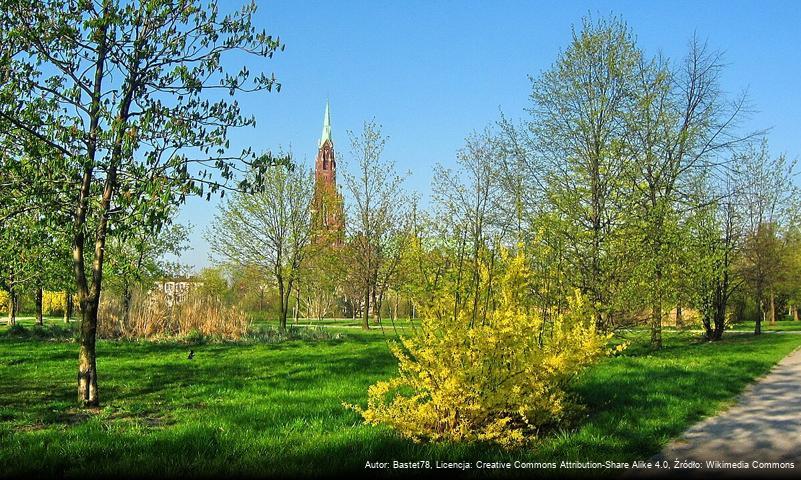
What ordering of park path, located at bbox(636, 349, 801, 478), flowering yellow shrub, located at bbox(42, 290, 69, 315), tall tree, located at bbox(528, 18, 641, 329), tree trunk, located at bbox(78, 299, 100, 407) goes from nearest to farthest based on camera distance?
park path, located at bbox(636, 349, 801, 478)
tree trunk, located at bbox(78, 299, 100, 407)
tall tree, located at bbox(528, 18, 641, 329)
flowering yellow shrub, located at bbox(42, 290, 69, 315)

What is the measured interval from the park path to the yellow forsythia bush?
1243 millimetres

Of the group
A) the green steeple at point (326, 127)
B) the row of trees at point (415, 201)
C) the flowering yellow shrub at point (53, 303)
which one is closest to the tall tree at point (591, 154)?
the row of trees at point (415, 201)

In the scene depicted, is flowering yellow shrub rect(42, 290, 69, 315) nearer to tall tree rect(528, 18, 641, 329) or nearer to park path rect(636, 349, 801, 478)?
tall tree rect(528, 18, 641, 329)

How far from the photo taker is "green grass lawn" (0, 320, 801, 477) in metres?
4.93

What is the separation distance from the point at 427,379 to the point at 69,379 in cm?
776

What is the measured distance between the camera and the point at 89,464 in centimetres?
477

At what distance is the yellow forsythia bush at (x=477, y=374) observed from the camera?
5.34m

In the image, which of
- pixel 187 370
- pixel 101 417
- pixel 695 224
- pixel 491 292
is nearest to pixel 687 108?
pixel 695 224

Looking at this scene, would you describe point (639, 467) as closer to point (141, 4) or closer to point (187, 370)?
point (141, 4)

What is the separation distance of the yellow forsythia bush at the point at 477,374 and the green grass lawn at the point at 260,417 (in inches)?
9.2

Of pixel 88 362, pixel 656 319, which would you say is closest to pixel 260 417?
pixel 88 362

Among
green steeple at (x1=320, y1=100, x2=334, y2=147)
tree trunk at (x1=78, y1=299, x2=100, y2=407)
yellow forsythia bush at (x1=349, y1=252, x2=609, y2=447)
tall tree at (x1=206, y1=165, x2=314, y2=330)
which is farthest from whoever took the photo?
green steeple at (x1=320, y1=100, x2=334, y2=147)

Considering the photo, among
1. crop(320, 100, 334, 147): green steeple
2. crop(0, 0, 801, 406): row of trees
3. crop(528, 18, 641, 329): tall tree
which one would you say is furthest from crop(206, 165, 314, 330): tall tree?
crop(320, 100, 334, 147): green steeple

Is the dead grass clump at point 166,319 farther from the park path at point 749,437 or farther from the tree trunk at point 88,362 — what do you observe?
the park path at point 749,437
